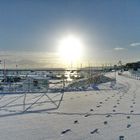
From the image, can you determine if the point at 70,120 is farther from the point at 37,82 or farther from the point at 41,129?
the point at 37,82

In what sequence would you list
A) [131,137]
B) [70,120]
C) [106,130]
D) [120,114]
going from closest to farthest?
1. [131,137]
2. [106,130]
3. [70,120]
4. [120,114]

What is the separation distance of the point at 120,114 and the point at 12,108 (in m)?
2.83

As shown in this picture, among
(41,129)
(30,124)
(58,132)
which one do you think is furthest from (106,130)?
(30,124)

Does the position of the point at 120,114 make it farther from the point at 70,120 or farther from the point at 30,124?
the point at 30,124

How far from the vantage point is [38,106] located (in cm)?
762

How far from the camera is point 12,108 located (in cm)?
724

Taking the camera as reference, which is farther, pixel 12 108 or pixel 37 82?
pixel 37 82

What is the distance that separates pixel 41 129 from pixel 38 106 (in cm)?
271

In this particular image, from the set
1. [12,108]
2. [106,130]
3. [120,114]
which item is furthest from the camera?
[12,108]

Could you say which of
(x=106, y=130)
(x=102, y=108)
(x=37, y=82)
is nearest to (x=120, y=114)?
(x=102, y=108)

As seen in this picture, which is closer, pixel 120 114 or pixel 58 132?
pixel 58 132

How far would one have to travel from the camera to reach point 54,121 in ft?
18.6

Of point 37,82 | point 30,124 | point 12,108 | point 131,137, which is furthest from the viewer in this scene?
point 37,82

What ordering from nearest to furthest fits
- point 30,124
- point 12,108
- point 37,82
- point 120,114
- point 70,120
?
point 30,124 < point 70,120 < point 120,114 < point 12,108 < point 37,82
